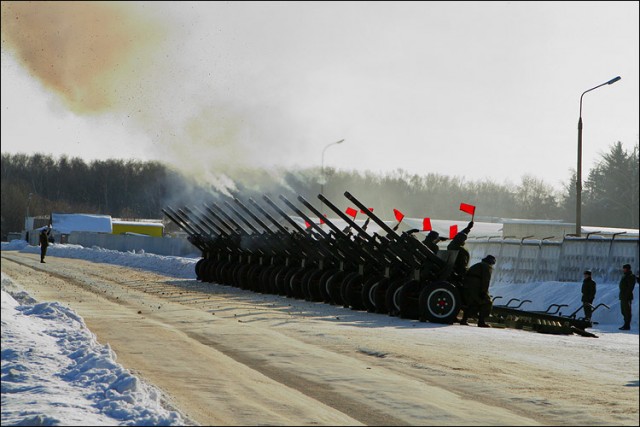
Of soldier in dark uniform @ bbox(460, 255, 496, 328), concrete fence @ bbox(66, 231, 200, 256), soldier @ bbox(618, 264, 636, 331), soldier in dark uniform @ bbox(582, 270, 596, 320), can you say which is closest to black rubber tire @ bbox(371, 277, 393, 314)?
soldier in dark uniform @ bbox(460, 255, 496, 328)

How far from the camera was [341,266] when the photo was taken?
97.3 ft

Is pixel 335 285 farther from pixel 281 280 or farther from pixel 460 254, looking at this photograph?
pixel 460 254

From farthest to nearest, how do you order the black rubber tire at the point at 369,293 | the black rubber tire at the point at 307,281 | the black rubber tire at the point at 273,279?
1. the black rubber tire at the point at 273,279
2. the black rubber tire at the point at 307,281
3. the black rubber tire at the point at 369,293

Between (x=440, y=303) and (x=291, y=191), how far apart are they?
2342 centimetres

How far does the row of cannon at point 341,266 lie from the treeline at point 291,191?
2871mm

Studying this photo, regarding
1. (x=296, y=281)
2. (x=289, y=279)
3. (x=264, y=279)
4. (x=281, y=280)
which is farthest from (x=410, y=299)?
(x=264, y=279)

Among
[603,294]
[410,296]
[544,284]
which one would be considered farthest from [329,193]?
[410,296]

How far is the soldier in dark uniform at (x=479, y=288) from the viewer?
2317 cm

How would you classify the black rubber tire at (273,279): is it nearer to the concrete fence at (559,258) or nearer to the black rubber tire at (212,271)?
the black rubber tire at (212,271)

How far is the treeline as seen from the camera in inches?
539

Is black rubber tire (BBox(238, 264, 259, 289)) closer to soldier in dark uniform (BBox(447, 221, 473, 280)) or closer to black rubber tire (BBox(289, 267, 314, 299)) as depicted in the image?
black rubber tire (BBox(289, 267, 314, 299))

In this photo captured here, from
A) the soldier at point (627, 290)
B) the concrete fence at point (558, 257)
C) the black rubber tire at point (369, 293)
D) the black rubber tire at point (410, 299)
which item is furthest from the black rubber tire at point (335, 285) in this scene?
the concrete fence at point (558, 257)

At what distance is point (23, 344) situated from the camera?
1343 centimetres

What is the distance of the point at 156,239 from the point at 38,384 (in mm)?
69288
